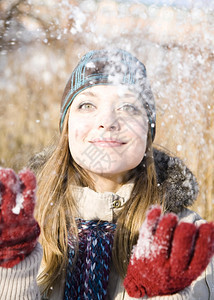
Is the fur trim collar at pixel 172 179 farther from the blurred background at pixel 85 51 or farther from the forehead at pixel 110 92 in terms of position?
the forehead at pixel 110 92

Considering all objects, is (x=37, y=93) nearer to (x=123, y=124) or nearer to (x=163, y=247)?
(x=123, y=124)

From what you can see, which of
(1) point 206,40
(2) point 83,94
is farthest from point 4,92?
(1) point 206,40

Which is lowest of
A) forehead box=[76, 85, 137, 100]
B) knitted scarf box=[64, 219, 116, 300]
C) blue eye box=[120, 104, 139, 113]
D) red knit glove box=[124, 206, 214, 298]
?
knitted scarf box=[64, 219, 116, 300]

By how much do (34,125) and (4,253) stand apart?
2.46 ft

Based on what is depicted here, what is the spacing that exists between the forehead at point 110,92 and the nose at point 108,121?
0.06 meters

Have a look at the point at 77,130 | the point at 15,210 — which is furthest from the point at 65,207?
the point at 15,210

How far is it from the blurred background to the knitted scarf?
1.61 ft

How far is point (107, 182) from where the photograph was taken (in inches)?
44.9

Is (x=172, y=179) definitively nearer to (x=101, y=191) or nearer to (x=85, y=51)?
(x=101, y=191)

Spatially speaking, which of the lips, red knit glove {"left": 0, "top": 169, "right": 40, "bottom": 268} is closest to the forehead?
the lips

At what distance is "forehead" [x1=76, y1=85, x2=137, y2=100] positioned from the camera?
1007mm

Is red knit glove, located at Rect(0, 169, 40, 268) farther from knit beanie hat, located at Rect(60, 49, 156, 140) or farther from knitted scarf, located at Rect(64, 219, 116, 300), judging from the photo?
knit beanie hat, located at Rect(60, 49, 156, 140)

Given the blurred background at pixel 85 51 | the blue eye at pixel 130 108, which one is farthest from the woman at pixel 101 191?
the blurred background at pixel 85 51

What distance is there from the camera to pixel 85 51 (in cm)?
127
